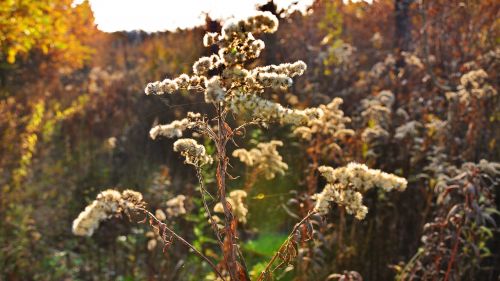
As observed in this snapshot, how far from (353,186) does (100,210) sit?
0.96 m

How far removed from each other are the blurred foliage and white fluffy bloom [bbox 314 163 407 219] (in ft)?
3.83

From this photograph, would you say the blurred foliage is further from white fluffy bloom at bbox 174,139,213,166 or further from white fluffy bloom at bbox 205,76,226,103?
white fluffy bloom at bbox 205,76,226,103

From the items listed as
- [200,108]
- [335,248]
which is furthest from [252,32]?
[200,108]

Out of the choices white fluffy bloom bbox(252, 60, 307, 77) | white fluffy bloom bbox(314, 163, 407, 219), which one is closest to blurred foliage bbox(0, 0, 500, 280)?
white fluffy bloom bbox(314, 163, 407, 219)

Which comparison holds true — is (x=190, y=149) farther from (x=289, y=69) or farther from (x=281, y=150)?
(x=281, y=150)

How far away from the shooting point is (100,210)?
1.99m

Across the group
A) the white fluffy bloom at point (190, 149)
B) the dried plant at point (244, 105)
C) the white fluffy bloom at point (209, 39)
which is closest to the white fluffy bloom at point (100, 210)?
the dried plant at point (244, 105)

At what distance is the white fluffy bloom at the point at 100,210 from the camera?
192 cm

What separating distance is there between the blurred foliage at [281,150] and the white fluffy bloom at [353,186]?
1.17 m

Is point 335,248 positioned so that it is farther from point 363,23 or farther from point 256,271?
point 363,23

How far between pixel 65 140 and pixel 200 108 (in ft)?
7.37

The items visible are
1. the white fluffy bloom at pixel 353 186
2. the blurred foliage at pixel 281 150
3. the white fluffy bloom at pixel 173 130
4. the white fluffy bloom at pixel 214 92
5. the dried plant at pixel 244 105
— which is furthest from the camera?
the blurred foliage at pixel 281 150

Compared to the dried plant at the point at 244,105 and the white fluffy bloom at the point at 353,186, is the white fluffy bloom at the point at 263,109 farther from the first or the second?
the white fluffy bloom at the point at 353,186

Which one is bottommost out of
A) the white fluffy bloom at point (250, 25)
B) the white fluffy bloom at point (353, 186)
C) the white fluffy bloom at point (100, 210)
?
the white fluffy bloom at point (100, 210)
